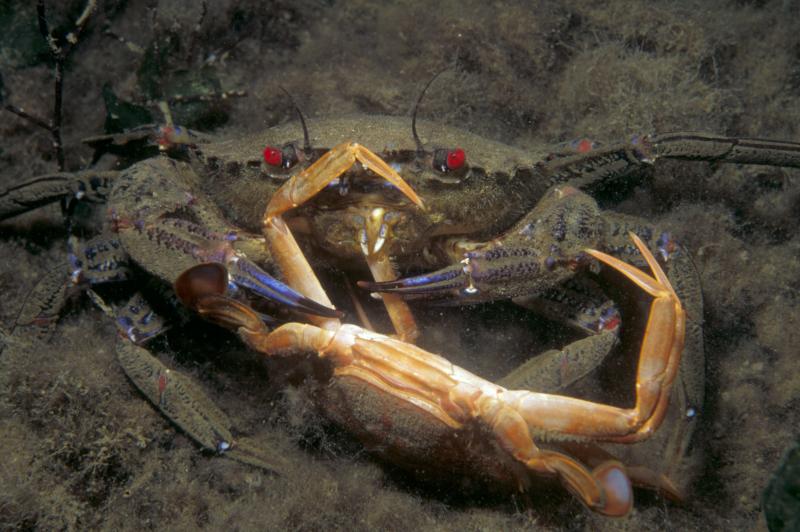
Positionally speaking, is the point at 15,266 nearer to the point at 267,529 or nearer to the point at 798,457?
the point at 267,529

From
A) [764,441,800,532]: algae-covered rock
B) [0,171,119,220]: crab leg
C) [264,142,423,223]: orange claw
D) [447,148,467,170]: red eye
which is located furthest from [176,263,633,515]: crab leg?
[0,171,119,220]: crab leg

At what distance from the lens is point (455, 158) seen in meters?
2.87

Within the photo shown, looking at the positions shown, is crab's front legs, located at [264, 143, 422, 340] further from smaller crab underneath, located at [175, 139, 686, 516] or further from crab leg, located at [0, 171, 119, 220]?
crab leg, located at [0, 171, 119, 220]

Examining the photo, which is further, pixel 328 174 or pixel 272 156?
pixel 272 156

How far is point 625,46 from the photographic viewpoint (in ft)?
13.5

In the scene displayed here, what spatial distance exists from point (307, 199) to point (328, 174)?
0.21 m

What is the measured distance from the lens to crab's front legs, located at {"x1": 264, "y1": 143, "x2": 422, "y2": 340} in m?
2.40

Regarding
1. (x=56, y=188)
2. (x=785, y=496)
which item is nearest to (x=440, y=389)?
(x=785, y=496)

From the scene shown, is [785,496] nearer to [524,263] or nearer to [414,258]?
[524,263]

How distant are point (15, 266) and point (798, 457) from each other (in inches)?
217

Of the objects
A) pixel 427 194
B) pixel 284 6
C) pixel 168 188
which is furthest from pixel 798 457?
pixel 284 6

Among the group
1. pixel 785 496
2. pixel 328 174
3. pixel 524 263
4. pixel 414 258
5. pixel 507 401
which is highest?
pixel 328 174

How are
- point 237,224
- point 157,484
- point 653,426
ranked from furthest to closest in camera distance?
point 237,224 → point 157,484 → point 653,426

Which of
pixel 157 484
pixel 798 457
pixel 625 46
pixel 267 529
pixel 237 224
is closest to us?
pixel 798 457
